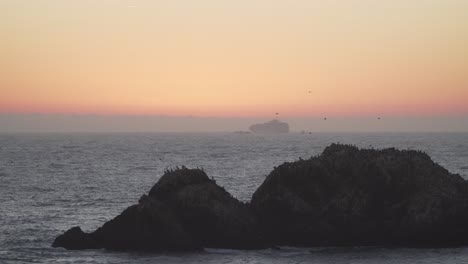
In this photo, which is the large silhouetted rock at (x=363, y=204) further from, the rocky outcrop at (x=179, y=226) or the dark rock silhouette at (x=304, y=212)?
the rocky outcrop at (x=179, y=226)

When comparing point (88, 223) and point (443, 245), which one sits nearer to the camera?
point (443, 245)

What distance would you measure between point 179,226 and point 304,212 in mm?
7004

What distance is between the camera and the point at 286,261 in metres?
31.8

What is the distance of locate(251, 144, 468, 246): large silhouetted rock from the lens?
116ft

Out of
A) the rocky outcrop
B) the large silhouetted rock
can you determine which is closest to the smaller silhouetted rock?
the rocky outcrop

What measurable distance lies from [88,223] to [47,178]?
3489 cm

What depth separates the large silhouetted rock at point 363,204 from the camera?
35.4 meters

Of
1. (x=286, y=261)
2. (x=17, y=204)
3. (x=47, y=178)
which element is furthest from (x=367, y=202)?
(x=47, y=178)

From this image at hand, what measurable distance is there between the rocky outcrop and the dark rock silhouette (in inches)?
2.1

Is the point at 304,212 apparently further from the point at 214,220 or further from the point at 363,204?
the point at 214,220

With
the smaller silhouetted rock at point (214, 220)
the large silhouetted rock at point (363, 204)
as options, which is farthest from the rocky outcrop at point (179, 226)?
the large silhouetted rock at point (363, 204)

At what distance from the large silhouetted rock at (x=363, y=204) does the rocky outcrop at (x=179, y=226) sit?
6.49 feet

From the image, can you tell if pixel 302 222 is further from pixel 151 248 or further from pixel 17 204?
pixel 17 204

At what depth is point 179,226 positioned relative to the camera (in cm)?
3444
